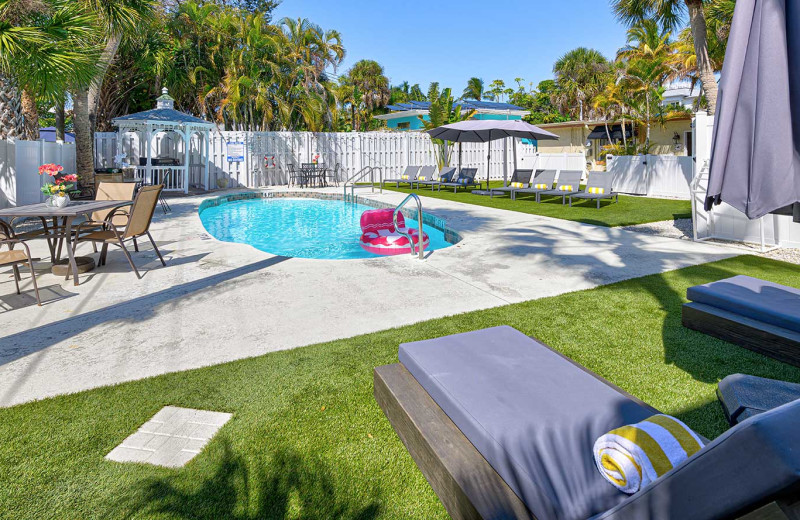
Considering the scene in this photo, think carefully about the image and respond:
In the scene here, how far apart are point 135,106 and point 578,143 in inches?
916

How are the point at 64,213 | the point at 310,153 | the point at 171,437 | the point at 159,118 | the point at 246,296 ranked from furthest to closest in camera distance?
the point at 310,153 < the point at 159,118 < the point at 64,213 < the point at 246,296 < the point at 171,437

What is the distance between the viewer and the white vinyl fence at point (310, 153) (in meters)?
18.0

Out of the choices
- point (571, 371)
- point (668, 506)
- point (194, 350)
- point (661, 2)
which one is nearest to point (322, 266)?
point (194, 350)

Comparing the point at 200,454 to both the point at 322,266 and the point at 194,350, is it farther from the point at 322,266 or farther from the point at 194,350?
the point at 322,266

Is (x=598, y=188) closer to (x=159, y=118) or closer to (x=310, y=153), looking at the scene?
(x=310, y=153)

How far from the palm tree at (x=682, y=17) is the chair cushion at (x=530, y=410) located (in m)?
11.3

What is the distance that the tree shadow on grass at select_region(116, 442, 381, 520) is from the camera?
2.02 m

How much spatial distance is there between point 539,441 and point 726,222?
7348 millimetres

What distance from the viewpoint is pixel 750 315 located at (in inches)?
137

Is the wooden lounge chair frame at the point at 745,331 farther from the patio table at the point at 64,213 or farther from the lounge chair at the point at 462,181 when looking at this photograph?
the lounge chair at the point at 462,181

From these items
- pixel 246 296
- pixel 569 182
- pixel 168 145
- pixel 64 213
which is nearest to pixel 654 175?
pixel 569 182

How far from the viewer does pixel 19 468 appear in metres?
2.31

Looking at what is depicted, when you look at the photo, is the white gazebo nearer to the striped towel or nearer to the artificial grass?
the artificial grass

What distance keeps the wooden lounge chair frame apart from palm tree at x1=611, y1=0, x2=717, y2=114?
30.3ft
